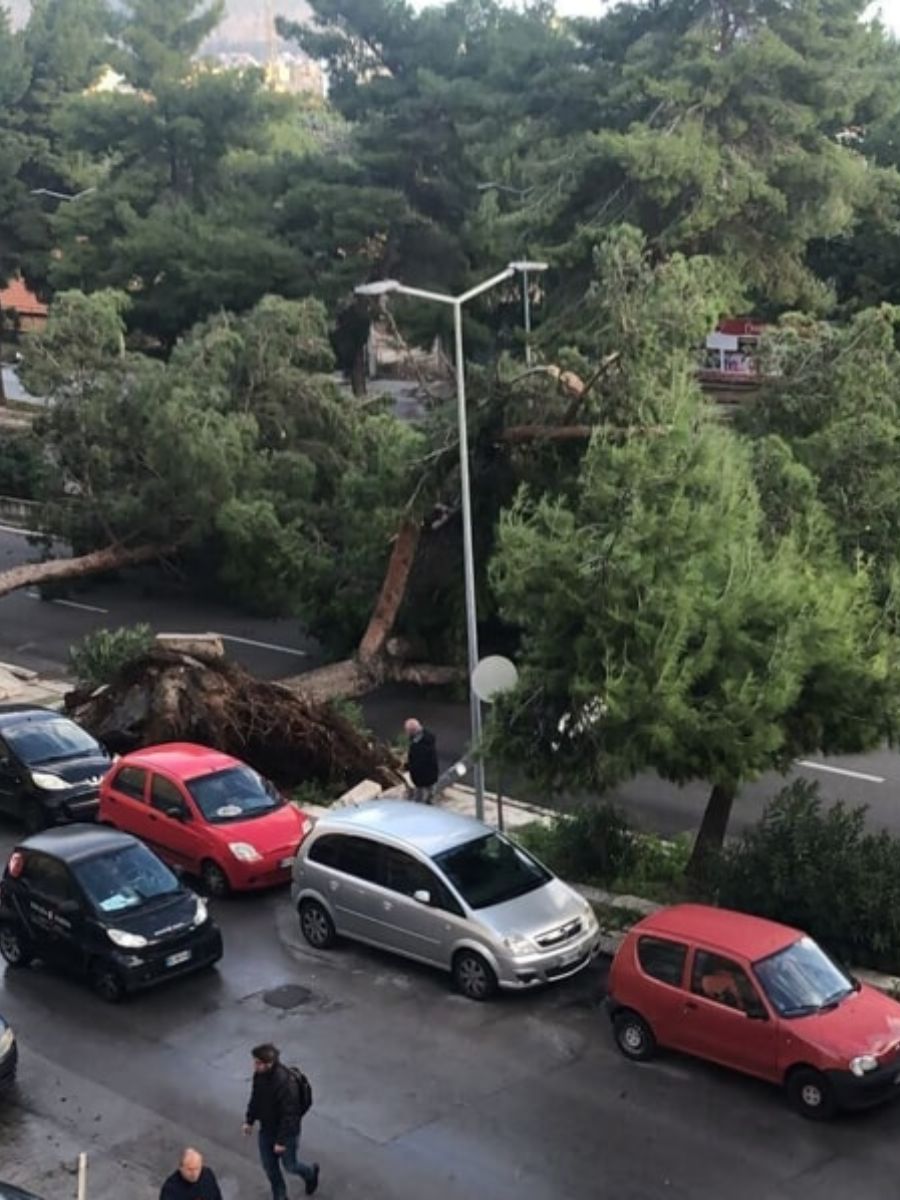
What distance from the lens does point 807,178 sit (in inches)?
1620

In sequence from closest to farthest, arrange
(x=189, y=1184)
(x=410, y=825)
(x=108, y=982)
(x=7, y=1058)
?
1. (x=189, y=1184)
2. (x=7, y=1058)
3. (x=108, y=982)
4. (x=410, y=825)

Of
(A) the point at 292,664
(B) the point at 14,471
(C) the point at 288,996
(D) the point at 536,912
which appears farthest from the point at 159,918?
(B) the point at 14,471

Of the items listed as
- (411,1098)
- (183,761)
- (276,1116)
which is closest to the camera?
(276,1116)

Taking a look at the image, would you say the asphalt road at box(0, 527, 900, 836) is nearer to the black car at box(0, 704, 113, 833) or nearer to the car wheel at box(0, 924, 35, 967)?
the black car at box(0, 704, 113, 833)

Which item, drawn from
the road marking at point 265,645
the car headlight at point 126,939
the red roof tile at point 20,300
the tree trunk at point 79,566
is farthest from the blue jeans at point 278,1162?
the red roof tile at point 20,300

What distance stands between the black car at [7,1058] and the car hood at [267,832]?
5119 mm

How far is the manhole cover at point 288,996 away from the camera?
15.9m

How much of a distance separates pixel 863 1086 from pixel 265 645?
22.2m

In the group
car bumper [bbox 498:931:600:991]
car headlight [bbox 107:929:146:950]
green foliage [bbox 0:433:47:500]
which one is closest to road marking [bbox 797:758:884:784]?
car bumper [bbox 498:931:600:991]

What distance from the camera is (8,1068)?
44.6ft

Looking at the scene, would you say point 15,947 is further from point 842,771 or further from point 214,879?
point 842,771

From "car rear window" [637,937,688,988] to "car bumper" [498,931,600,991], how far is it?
5.00 feet

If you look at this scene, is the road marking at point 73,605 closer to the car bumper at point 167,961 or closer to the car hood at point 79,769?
the car hood at point 79,769

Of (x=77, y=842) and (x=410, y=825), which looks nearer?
(x=77, y=842)
